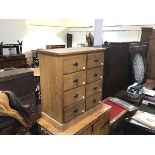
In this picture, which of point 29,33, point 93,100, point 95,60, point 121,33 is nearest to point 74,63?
point 95,60

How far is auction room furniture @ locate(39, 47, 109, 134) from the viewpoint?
93 centimetres

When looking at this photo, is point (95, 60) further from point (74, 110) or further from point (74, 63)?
point (74, 110)

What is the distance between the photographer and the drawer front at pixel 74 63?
92 cm

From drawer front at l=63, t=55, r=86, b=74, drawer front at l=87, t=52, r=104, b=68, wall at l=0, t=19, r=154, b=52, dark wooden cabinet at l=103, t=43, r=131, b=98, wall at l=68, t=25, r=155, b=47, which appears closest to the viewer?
drawer front at l=63, t=55, r=86, b=74

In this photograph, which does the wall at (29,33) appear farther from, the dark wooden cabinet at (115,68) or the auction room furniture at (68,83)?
the auction room furniture at (68,83)

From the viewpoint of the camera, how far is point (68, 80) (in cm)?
95

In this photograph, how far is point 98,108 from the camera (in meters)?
1.26

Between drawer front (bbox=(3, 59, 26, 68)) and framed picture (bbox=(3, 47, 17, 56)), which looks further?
framed picture (bbox=(3, 47, 17, 56))

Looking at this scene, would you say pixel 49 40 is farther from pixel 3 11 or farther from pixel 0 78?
pixel 3 11

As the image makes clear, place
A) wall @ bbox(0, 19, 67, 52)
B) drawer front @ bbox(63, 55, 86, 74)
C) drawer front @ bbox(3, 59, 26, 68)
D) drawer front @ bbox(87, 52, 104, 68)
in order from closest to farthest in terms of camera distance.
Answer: drawer front @ bbox(63, 55, 86, 74) < drawer front @ bbox(87, 52, 104, 68) < drawer front @ bbox(3, 59, 26, 68) < wall @ bbox(0, 19, 67, 52)

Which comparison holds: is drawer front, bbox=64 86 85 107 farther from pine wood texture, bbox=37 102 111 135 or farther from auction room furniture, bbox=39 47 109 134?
pine wood texture, bbox=37 102 111 135

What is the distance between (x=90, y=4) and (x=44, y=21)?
5582mm

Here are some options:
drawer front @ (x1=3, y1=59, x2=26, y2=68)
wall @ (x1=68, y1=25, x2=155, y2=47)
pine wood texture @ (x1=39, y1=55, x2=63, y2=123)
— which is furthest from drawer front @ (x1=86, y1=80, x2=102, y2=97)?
drawer front @ (x1=3, y1=59, x2=26, y2=68)
